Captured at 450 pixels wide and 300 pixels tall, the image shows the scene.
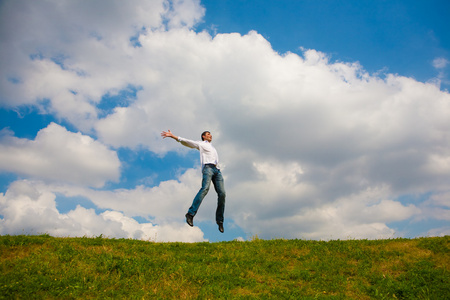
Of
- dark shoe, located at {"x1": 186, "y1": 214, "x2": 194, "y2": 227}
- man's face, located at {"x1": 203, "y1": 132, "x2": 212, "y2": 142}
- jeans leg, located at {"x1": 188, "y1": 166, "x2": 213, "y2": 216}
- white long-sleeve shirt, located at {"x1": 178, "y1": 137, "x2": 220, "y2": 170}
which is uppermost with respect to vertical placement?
man's face, located at {"x1": 203, "y1": 132, "x2": 212, "y2": 142}

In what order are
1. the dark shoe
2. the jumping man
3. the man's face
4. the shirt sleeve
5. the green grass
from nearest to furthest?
the green grass
the dark shoe
the jumping man
the shirt sleeve
the man's face

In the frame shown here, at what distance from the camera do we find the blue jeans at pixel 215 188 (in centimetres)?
1247

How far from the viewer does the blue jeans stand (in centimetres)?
1247

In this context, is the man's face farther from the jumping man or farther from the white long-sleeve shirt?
the white long-sleeve shirt

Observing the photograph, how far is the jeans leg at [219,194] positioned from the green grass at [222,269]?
175 cm

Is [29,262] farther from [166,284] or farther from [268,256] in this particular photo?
[268,256]

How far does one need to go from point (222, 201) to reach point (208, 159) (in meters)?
1.89

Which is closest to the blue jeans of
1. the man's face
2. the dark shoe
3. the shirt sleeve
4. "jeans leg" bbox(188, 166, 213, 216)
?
"jeans leg" bbox(188, 166, 213, 216)

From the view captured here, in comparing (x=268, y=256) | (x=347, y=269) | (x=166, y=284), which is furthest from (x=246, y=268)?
(x=347, y=269)

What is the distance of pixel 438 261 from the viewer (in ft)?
32.5

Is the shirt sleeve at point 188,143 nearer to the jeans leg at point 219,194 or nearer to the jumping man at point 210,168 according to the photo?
the jumping man at point 210,168

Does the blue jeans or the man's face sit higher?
the man's face

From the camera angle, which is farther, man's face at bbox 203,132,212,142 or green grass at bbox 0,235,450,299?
man's face at bbox 203,132,212,142

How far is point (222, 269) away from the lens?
930 cm
